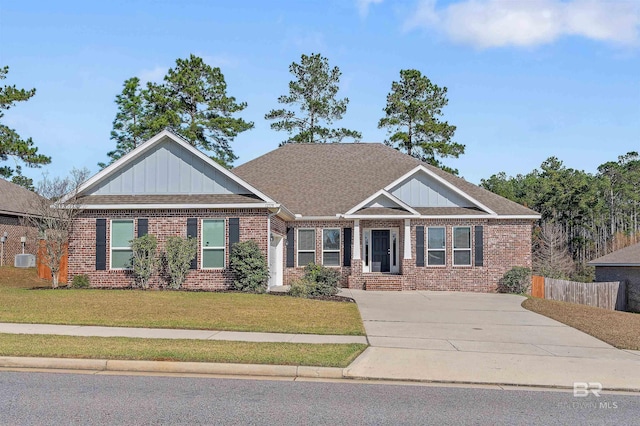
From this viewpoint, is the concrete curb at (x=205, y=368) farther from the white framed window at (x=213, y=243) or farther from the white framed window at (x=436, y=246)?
the white framed window at (x=436, y=246)

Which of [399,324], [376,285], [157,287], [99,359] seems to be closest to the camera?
[99,359]

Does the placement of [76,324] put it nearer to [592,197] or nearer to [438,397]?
[438,397]

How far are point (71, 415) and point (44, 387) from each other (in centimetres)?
165

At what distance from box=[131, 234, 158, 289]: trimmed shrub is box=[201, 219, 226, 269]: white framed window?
177 centimetres

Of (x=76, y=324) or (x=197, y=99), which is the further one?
(x=197, y=99)

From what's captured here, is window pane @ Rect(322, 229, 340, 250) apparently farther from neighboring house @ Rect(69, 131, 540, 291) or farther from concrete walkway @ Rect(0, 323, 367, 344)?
concrete walkway @ Rect(0, 323, 367, 344)

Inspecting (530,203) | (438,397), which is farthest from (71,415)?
(530,203)

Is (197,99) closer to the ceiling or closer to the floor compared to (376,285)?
closer to the ceiling

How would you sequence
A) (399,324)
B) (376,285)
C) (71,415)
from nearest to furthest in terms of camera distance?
(71,415)
(399,324)
(376,285)

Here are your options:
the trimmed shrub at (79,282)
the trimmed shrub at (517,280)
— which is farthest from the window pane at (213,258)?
the trimmed shrub at (517,280)

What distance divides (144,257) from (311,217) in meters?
7.55

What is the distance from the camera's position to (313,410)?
732 cm

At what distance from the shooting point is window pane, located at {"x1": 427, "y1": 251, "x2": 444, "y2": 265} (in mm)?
26000

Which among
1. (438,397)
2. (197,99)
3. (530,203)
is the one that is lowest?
(438,397)
